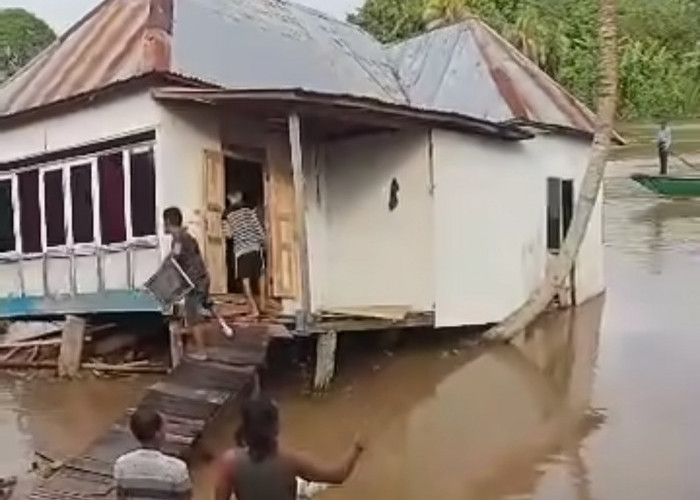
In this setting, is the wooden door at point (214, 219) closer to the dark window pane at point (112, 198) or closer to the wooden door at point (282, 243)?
the wooden door at point (282, 243)

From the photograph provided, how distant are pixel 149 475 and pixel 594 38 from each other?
139 ft

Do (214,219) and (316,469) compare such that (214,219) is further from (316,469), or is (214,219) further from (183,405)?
(316,469)

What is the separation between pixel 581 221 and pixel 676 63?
33602 mm

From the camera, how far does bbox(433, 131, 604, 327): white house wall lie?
17125mm

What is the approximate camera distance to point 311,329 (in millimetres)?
14000

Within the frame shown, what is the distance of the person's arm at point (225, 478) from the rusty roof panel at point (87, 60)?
9.56 meters

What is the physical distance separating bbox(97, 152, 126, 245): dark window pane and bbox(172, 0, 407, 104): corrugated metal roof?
1.66m

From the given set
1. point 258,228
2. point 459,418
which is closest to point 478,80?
point 258,228

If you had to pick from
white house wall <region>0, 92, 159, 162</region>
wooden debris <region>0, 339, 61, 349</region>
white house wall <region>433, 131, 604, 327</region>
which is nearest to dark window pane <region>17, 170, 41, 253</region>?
white house wall <region>0, 92, 159, 162</region>

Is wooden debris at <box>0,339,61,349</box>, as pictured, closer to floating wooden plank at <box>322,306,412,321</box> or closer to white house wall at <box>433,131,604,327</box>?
floating wooden plank at <box>322,306,412,321</box>

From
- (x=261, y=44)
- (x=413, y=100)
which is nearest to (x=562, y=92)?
(x=413, y=100)

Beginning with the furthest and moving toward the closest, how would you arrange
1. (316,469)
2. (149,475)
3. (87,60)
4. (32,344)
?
Answer: (32,344)
(87,60)
(149,475)
(316,469)

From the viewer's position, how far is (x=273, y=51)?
17.8 metres

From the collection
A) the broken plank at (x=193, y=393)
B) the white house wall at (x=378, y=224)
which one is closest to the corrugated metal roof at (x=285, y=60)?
the white house wall at (x=378, y=224)
